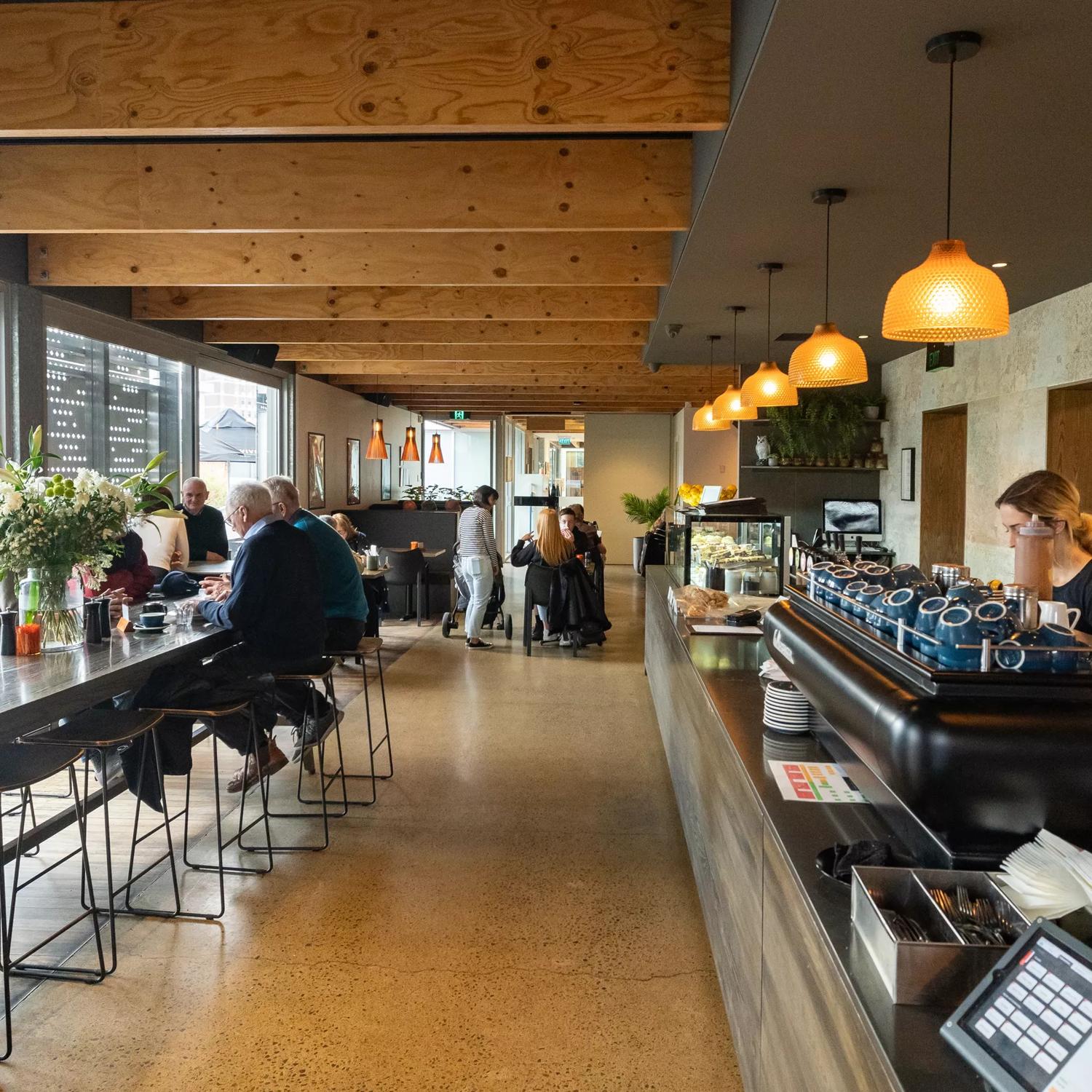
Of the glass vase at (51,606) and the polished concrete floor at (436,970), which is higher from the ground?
the glass vase at (51,606)

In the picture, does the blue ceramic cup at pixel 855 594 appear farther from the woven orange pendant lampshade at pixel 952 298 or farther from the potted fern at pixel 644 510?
the potted fern at pixel 644 510

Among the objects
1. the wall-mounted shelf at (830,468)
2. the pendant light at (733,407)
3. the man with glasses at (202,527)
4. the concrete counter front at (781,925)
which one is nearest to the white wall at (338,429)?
the man with glasses at (202,527)

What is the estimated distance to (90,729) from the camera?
2969mm

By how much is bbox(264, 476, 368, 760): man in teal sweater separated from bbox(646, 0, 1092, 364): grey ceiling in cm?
224

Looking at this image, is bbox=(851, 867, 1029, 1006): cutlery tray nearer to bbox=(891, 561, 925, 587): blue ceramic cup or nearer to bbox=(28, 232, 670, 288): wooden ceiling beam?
bbox=(891, 561, 925, 587): blue ceramic cup

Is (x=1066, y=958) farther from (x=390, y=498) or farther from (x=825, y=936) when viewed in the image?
(x=390, y=498)

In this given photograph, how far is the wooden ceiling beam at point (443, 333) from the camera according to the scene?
7789 mm

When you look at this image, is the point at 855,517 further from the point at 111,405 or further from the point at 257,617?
the point at 257,617

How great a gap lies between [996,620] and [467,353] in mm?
7693

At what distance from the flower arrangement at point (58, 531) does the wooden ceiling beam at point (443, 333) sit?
4.46m

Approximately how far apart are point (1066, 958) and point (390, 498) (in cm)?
1404

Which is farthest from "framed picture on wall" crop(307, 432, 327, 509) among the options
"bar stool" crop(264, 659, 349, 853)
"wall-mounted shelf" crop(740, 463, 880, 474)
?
"bar stool" crop(264, 659, 349, 853)

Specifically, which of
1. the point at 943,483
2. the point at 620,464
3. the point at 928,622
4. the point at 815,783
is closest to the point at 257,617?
the point at 815,783

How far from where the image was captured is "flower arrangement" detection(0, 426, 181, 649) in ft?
11.0
